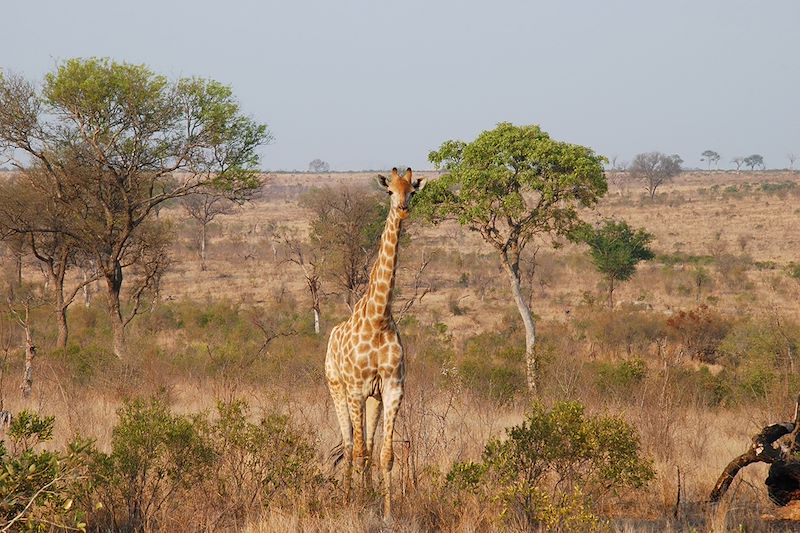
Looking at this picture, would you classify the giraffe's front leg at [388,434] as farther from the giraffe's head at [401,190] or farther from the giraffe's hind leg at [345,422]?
the giraffe's head at [401,190]

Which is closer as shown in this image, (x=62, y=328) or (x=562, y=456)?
(x=562, y=456)

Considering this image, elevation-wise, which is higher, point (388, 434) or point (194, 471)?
point (388, 434)

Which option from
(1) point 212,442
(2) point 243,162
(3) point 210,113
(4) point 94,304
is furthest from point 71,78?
(4) point 94,304

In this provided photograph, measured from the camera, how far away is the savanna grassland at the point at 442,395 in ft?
23.7

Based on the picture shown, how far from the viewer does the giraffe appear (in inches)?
280

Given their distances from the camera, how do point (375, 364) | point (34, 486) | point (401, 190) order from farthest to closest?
point (375, 364), point (401, 190), point (34, 486)

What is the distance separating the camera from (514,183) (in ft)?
60.5

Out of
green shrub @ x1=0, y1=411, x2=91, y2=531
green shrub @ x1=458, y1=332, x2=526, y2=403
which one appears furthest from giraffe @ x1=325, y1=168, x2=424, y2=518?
green shrub @ x1=458, y1=332, x2=526, y2=403

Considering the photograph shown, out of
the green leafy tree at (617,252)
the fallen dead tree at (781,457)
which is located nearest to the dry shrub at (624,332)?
the green leafy tree at (617,252)

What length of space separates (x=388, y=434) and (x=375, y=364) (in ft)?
2.16

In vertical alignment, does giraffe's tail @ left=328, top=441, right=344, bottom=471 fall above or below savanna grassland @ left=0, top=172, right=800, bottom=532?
above

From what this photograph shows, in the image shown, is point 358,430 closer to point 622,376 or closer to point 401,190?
point 401,190

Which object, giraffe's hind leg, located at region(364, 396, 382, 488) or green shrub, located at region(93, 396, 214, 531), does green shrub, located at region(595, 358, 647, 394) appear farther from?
green shrub, located at region(93, 396, 214, 531)

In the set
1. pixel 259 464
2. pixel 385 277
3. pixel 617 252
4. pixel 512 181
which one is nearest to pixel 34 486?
pixel 259 464
